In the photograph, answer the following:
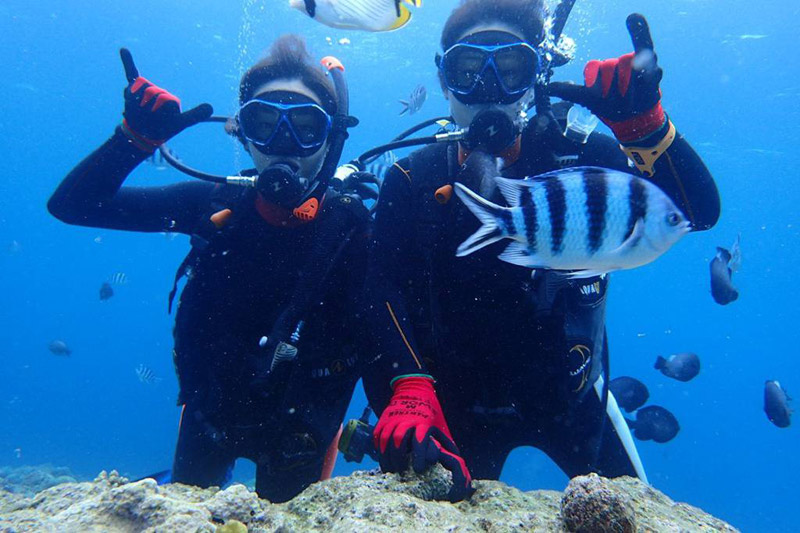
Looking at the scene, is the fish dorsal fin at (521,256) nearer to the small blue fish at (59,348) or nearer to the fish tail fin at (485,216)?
the fish tail fin at (485,216)

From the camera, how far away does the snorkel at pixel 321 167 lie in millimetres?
3191

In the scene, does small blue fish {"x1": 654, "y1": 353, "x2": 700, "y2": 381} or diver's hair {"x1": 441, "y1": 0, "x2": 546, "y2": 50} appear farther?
small blue fish {"x1": 654, "y1": 353, "x2": 700, "y2": 381}

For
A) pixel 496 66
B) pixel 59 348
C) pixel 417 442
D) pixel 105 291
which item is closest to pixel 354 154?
pixel 59 348

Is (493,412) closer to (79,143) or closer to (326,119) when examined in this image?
(326,119)

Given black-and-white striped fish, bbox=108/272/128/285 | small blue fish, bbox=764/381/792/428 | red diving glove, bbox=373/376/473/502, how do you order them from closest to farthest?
red diving glove, bbox=373/376/473/502 < small blue fish, bbox=764/381/792/428 < black-and-white striped fish, bbox=108/272/128/285

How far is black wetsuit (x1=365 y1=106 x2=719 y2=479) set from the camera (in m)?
2.59

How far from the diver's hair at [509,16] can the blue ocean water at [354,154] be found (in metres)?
7.52

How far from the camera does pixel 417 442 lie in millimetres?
1941

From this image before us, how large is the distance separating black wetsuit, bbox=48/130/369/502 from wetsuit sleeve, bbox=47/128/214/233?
0.01 meters

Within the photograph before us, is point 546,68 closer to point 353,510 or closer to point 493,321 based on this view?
point 493,321

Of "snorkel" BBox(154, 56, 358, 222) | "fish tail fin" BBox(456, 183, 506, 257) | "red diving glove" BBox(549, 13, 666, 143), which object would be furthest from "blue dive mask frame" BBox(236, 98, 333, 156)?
"fish tail fin" BBox(456, 183, 506, 257)

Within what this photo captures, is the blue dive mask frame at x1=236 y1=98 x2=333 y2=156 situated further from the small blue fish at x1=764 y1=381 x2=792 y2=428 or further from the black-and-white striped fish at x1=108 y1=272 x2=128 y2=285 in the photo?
the black-and-white striped fish at x1=108 y1=272 x2=128 y2=285

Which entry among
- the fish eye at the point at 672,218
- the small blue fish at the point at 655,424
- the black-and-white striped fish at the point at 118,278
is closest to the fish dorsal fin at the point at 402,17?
the fish eye at the point at 672,218

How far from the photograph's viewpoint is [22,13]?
27.9 m
